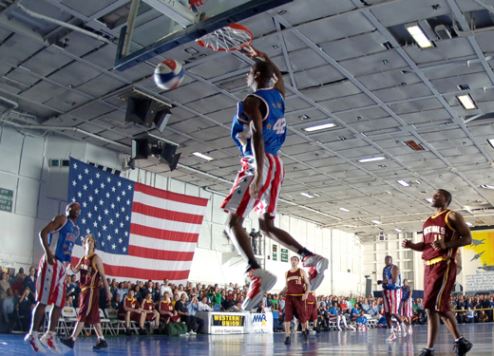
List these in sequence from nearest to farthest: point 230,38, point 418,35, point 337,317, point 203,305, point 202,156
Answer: point 230,38 < point 418,35 < point 203,305 < point 202,156 < point 337,317

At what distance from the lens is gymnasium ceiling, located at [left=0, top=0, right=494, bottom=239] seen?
36.5ft

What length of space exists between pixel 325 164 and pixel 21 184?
11.5 meters

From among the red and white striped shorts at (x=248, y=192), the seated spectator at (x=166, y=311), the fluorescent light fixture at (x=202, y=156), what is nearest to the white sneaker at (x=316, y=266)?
the red and white striped shorts at (x=248, y=192)

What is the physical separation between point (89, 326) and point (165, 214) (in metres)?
6.24

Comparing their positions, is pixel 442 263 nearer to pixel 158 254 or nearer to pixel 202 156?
pixel 158 254

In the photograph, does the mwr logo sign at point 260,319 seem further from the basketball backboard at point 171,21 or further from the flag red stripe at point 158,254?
the basketball backboard at point 171,21

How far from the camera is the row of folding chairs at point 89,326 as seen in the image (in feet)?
47.5

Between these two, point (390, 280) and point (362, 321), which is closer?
point (390, 280)

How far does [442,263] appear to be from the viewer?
231 inches

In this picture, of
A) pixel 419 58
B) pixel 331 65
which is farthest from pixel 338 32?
pixel 419 58

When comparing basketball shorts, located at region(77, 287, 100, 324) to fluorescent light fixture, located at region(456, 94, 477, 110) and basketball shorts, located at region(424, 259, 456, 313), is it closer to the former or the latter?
basketball shorts, located at region(424, 259, 456, 313)

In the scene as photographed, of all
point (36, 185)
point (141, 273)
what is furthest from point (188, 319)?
point (36, 185)

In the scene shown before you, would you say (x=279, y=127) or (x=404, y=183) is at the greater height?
(x=404, y=183)

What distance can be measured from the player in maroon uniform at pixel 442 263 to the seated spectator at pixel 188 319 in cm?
1211
